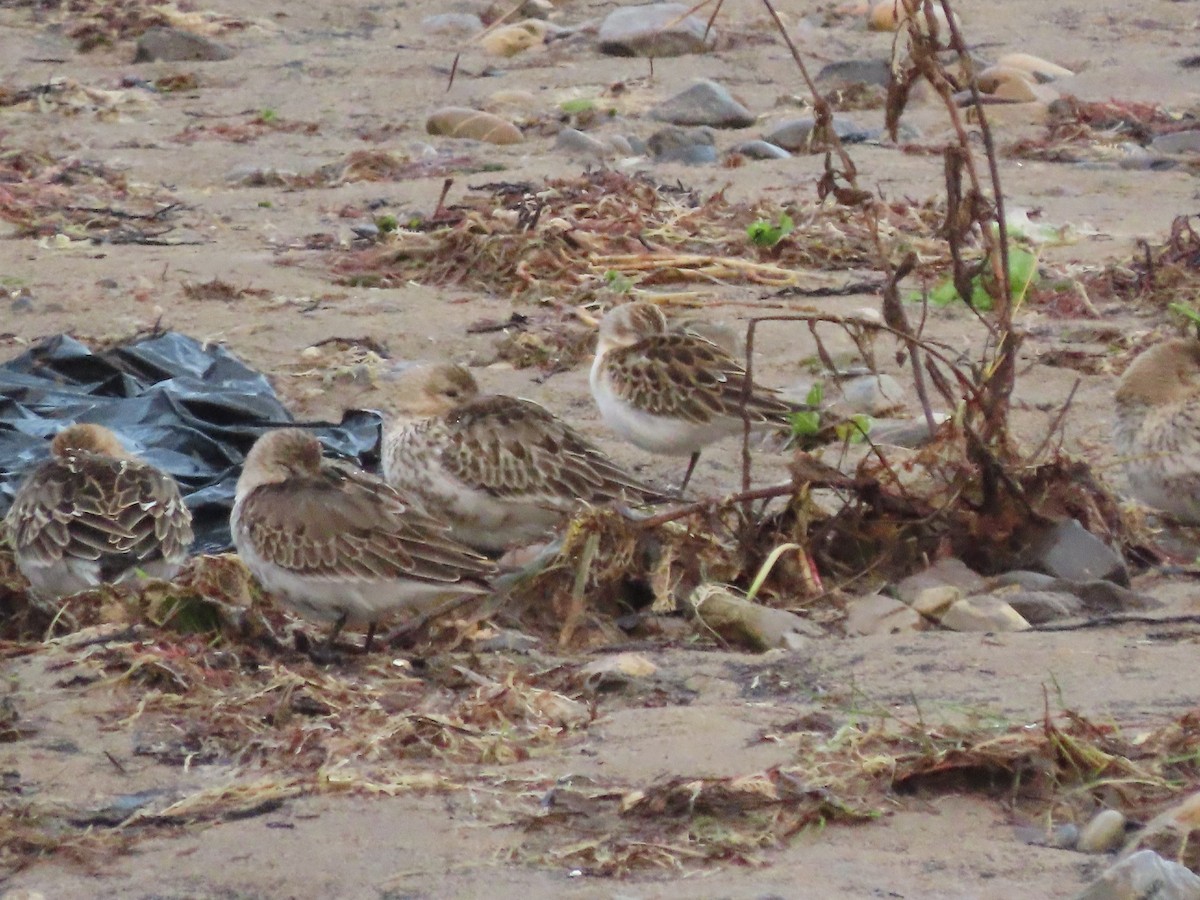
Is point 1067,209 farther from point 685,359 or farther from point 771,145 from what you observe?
point 685,359

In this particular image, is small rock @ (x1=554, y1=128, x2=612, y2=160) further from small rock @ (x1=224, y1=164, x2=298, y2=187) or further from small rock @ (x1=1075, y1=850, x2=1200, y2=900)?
small rock @ (x1=1075, y1=850, x2=1200, y2=900)

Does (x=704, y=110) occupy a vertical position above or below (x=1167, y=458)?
below

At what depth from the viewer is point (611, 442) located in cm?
867

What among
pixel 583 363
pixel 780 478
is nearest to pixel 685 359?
pixel 780 478

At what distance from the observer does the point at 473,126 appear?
14.0 meters

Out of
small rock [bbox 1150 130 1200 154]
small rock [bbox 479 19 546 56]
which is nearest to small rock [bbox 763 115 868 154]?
small rock [bbox 1150 130 1200 154]

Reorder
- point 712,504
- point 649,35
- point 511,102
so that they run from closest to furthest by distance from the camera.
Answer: point 712,504, point 511,102, point 649,35

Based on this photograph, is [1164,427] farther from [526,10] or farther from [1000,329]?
[526,10]

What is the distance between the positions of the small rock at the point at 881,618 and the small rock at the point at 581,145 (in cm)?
755

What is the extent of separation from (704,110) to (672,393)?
702 centimetres

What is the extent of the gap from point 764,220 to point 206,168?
409 cm

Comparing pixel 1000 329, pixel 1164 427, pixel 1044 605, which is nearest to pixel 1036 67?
pixel 1164 427

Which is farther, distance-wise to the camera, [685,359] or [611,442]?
[611,442]

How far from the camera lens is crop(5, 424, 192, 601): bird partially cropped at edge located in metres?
6.63
